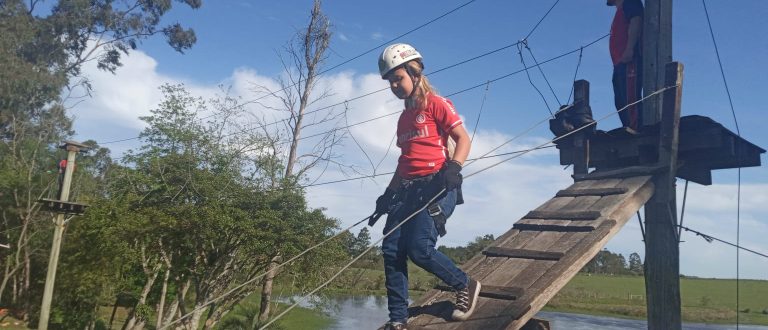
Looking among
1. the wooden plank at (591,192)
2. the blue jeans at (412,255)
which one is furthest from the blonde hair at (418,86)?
the wooden plank at (591,192)

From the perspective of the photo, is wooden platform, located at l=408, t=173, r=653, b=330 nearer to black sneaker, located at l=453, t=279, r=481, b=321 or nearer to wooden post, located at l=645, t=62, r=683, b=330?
black sneaker, located at l=453, t=279, r=481, b=321

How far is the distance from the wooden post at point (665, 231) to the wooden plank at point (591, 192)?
0.60 metres

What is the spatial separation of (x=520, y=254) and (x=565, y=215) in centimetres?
59

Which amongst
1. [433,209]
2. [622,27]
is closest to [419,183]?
[433,209]

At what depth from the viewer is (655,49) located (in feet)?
17.2

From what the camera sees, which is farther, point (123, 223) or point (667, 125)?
point (123, 223)

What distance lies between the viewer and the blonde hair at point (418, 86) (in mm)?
3807

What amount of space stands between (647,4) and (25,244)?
25.3m

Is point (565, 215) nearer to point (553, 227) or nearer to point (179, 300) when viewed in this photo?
point (553, 227)

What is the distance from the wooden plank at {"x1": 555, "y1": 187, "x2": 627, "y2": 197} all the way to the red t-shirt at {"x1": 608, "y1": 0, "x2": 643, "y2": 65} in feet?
5.47

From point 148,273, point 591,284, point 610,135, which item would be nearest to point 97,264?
point 148,273

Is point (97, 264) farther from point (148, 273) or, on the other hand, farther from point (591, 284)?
point (591, 284)

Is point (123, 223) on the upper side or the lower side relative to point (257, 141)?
lower

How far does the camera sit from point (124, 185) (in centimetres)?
1753
